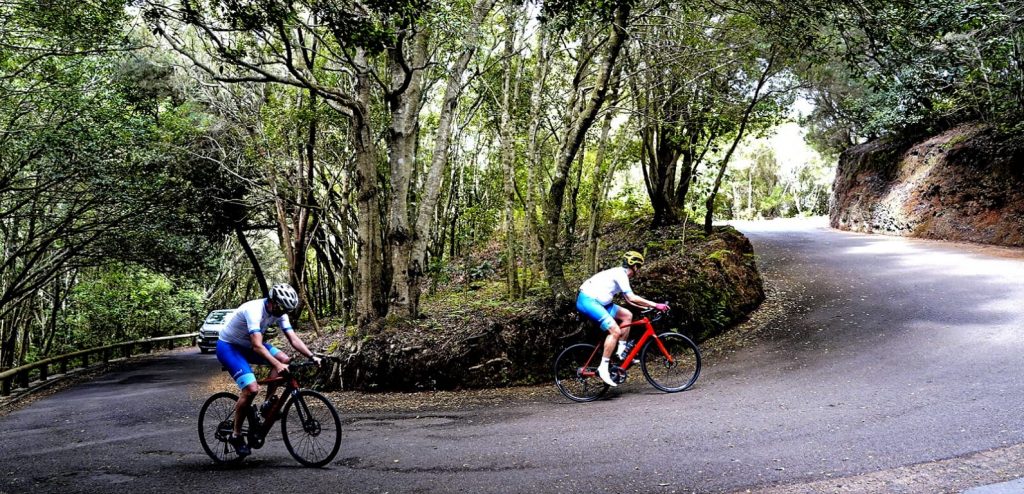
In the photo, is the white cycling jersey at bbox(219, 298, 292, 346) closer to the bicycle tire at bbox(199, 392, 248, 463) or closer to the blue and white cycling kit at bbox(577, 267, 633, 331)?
the bicycle tire at bbox(199, 392, 248, 463)

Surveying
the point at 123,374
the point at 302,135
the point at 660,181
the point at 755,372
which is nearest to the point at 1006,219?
the point at 660,181

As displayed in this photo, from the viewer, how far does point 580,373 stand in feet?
26.1

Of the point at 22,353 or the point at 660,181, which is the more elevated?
the point at 660,181

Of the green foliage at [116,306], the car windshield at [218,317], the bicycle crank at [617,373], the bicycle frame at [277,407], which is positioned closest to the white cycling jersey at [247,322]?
the bicycle frame at [277,407]

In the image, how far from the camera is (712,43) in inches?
522

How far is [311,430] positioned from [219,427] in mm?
1067

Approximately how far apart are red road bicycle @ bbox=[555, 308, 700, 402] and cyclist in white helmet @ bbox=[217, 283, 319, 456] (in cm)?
378

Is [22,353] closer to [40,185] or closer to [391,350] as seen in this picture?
[40,185]

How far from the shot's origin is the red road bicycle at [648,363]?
7875 millimetres

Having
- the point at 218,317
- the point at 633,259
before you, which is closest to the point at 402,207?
the point at 633,259

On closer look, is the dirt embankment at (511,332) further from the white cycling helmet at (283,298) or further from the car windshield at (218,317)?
the car windshield at (218,317)

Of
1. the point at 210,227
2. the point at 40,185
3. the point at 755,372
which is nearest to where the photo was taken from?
the point at 755,372

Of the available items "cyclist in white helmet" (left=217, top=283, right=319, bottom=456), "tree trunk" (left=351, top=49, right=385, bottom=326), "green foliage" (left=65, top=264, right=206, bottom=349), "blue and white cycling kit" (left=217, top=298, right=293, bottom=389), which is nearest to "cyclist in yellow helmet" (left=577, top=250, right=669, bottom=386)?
"cyclist in white helmet" (left=217, top=283, right=319, bottom=456)

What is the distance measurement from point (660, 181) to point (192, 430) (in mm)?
13414
